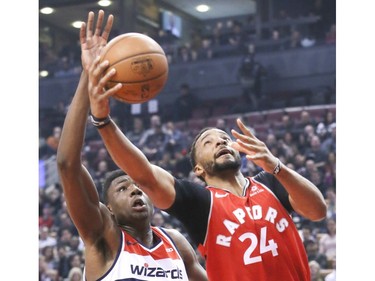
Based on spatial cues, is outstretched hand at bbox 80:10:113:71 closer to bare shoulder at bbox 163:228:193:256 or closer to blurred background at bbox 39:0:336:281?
bare shoulder at bbox 163:228:193:256

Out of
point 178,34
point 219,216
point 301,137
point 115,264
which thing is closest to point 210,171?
point 219,216

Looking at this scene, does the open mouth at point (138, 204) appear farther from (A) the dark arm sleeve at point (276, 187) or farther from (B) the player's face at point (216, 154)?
(A) the dark arm sleeve at point (276, 187)

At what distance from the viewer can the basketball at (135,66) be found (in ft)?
12.1

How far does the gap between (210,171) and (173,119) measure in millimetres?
14171

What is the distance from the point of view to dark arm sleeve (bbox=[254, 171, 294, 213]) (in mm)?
4242

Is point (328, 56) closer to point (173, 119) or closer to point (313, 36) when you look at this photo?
point (313, 36)

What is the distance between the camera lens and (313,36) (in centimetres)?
1897

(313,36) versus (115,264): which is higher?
(313,36)

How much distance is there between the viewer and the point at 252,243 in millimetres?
4066

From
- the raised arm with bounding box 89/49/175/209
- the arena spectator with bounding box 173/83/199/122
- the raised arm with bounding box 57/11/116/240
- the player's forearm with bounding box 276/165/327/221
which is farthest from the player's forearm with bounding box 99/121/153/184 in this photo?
the arena spectator with bounding box 173/83/199/122

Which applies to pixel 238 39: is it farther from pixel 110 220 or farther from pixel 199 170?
pixel 110 220

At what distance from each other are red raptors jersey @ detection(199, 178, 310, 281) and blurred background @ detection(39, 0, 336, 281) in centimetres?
899

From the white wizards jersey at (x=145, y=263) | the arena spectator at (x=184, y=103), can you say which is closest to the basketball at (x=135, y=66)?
the white wizards jersey at (x=145, y=263)
